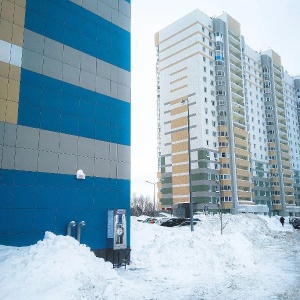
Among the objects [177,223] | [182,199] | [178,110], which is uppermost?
[178,110]

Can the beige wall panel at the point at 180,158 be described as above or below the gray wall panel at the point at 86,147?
above

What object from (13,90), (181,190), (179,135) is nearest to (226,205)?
(181,190)

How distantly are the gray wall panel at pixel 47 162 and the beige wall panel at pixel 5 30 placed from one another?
5265 mm

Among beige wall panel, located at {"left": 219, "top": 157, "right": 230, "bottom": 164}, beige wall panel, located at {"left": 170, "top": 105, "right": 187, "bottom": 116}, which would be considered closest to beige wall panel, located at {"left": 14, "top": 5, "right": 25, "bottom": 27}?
beige wall panel, located at {"left": 170, "top": 105, "right": 187, "bottom": 116}

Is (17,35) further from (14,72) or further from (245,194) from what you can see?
(245,194)

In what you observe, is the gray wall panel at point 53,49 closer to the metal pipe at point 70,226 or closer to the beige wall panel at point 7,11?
the beige wall panel at point 7,11

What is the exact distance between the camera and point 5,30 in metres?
13.0

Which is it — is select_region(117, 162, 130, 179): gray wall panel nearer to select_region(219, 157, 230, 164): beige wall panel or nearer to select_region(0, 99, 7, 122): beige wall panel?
select_region(0, 99, 7, 122): beige wall panel

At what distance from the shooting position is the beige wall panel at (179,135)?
228 feet

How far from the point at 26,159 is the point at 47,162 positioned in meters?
0.98

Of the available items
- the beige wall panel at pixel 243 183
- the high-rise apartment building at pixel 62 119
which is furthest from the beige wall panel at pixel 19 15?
the beige wall panel at pixel 243 183

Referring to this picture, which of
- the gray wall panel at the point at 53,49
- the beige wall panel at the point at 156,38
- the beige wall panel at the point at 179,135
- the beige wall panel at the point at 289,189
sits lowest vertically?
the beige wall panel at the point at 289,189

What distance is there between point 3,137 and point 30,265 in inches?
220

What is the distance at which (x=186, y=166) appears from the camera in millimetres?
67875
